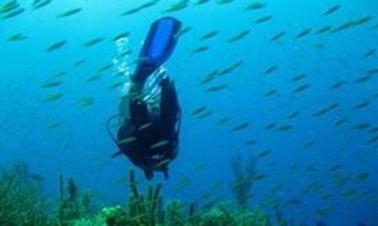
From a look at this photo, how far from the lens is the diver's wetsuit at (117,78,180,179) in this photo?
279 inches

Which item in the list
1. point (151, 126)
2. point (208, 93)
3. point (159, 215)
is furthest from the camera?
point (208, 93)

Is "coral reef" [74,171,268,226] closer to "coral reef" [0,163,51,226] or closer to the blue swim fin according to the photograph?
"coral reef" [0,163,51,226]

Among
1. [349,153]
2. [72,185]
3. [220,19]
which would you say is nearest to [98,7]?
[220,19]

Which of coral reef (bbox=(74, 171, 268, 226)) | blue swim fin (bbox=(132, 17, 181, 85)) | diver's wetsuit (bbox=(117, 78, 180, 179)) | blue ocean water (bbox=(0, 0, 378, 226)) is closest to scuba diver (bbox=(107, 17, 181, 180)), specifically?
diver's wetsuit (bbox=(117, 78, 180, 179))

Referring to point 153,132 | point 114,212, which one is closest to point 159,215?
point 153,132

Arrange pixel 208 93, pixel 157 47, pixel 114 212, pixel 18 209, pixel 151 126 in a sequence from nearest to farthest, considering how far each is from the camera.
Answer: pixel 114 212 → pixel 151 126 → pixel 18 209 → pixel 157 47 → pixel 208 93

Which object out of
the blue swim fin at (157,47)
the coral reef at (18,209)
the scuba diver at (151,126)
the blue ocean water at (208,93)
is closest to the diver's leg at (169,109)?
the scuba diver at (151,126)

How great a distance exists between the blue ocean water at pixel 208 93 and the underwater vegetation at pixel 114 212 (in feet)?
72.9

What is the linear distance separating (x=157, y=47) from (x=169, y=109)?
3.43 ft

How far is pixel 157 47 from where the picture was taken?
7.85 m

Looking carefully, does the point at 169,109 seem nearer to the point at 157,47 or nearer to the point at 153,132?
the point at 153,132

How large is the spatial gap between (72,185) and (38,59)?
272ft

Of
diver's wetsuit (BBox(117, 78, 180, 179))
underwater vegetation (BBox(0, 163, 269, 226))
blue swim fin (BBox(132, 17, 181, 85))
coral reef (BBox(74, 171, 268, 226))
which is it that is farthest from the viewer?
blue swim fin (BBox(132, 17, 181, 85))

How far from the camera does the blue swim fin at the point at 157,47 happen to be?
7.65 metres
